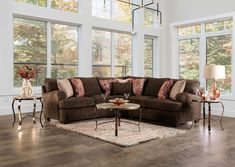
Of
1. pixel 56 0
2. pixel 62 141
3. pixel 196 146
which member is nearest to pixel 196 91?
pixel 196 146

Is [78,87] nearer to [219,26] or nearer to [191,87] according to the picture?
[191,87]

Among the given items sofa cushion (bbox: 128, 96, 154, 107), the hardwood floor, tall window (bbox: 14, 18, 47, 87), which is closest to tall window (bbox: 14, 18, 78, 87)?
tall window (bbox: 14, 18, 47, 87)

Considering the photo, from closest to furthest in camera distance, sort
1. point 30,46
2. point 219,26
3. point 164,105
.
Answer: point 164,105, point 30,46, point 219,26

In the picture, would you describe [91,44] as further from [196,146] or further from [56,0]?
[196,146]

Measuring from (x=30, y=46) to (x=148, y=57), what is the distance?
13.1 ft

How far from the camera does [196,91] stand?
5328 millimetres

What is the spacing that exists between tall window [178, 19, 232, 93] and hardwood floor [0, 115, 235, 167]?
3.01 m

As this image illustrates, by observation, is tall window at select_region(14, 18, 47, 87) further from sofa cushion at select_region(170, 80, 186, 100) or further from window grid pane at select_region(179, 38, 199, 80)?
window grid pane at select_region(179, 38, 199, 80)

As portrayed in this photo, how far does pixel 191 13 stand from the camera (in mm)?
7766

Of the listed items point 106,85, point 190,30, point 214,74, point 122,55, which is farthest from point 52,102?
point 190,30

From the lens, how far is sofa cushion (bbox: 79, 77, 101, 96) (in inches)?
234

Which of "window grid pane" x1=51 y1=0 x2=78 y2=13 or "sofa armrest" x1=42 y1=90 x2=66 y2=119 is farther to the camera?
"window grid pane" x1=51 y1=0 x2=78 y2=13

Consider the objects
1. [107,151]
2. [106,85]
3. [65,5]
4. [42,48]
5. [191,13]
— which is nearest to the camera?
[107,151]

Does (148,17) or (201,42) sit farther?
(148,17)
